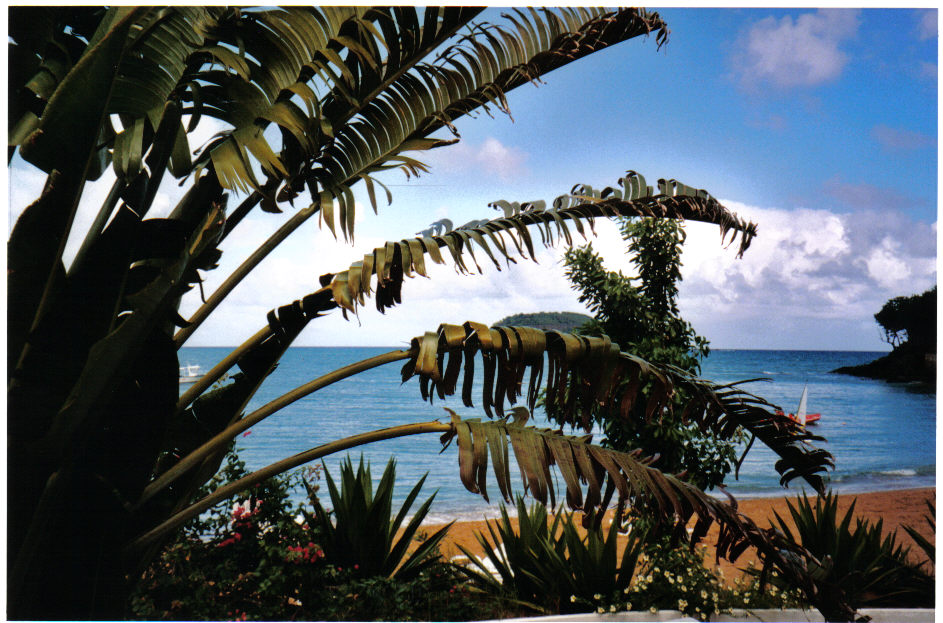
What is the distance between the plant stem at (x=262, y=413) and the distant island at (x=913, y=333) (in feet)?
7.93

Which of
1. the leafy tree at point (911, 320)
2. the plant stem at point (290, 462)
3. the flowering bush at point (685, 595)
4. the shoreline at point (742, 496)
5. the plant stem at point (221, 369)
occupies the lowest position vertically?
the shoreline at point (742, 496)

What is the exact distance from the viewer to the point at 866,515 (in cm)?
642

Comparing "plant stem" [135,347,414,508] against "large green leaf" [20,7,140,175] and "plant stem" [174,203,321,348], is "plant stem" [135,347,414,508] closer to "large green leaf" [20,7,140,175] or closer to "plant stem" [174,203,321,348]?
"plant stem" [174,203,321,348]

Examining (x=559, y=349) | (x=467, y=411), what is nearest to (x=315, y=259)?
(x=559, y=349)

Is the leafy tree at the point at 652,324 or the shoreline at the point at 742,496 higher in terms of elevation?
the leafy tree at the point at 652,324

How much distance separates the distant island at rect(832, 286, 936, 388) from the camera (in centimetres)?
288

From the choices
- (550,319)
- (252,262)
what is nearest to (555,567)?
(252,262)

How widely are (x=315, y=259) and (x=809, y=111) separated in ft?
10.8

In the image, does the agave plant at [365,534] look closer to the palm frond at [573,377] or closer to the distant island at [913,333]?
the palm frond at [573,377]

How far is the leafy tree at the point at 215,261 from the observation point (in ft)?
6.28

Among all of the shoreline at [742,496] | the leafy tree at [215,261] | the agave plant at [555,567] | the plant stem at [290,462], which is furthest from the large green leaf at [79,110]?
the shoreline at [742,496]

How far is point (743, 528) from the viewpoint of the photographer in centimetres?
203

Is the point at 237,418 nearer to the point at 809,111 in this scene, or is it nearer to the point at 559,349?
the point at 559,349

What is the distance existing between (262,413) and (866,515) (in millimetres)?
6595
